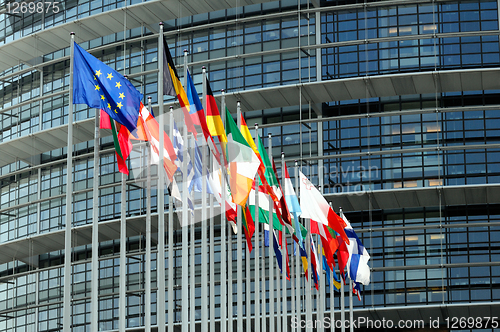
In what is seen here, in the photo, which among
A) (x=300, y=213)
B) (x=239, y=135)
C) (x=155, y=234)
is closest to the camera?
(x=239, y=135)

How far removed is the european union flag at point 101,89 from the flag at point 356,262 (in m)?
15.6

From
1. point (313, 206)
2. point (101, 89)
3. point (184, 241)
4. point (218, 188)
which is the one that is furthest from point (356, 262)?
point (101, 89)

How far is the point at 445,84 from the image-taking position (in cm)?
3941

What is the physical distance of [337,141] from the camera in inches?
1598

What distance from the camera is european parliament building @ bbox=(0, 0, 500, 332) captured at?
126 ft

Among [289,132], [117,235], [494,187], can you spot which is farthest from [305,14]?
[117,235]

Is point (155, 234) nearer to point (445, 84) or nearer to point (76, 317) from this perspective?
point (76, 317)

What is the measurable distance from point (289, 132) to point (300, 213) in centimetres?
1523

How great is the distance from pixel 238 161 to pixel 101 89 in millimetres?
4905

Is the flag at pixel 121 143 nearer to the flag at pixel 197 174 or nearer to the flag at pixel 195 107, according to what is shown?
the flag at pixel 195 107

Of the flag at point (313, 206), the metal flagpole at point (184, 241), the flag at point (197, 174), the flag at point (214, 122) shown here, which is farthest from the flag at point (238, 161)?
the flag at point (313, 206)

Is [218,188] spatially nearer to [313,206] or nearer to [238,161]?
[238,161]

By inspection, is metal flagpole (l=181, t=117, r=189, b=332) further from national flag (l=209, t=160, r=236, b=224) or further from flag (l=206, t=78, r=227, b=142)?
national flag (l=209, t=160, r=236, b=224)

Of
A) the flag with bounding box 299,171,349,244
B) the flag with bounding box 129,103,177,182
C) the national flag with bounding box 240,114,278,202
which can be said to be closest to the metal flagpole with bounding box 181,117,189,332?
the flag with bounding box 129,103,177,182
